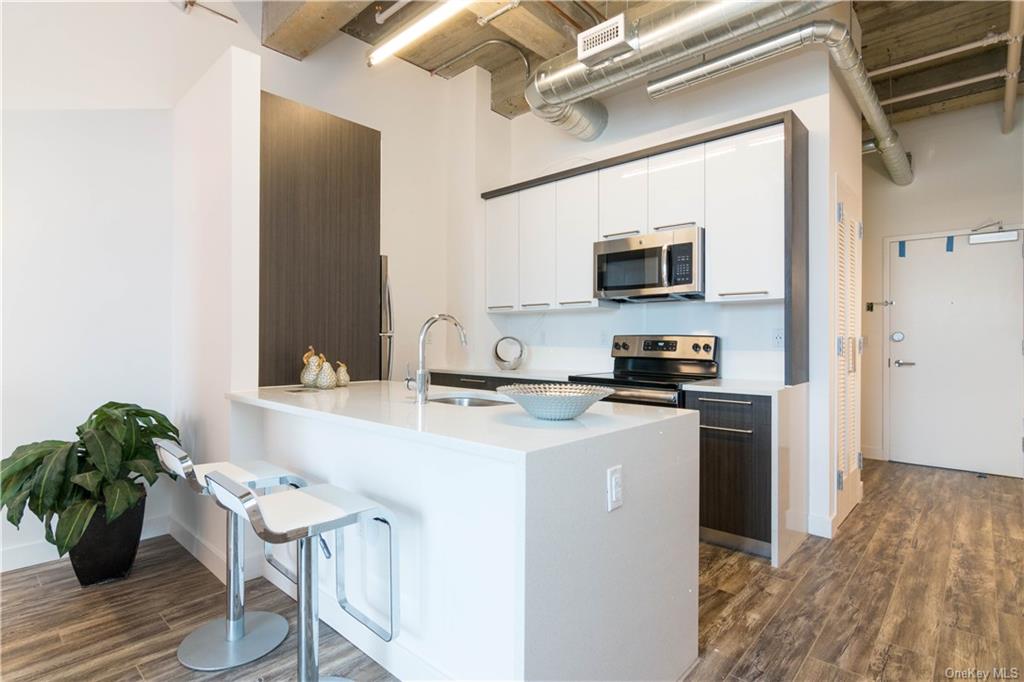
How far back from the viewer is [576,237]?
396cm

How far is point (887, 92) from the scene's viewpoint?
4.43 meters

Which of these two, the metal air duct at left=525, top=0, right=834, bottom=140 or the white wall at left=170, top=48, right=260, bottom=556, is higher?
the metal air duct at left=525, top=0, right=834, bottom=140

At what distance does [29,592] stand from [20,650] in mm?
590

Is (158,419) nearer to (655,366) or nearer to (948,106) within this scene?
(655,366)

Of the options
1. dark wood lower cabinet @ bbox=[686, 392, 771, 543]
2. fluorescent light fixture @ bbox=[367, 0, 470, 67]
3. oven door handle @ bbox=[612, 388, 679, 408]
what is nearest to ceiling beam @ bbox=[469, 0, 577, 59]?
fluorescent light fixture @ bbox=[367, 0, 470, 67]

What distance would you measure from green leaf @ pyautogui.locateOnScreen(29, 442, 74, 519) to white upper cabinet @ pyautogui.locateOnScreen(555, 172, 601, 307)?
3093 millimetres

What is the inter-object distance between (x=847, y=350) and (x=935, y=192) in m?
2.53

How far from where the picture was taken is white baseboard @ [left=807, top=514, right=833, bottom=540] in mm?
3076

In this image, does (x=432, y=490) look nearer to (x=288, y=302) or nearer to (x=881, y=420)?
(x=288, y=302)

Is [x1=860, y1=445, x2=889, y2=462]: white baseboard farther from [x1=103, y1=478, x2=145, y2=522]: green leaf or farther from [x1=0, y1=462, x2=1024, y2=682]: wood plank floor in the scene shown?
[x1=103, y1=478, x2=145, y2=522]: green leaf

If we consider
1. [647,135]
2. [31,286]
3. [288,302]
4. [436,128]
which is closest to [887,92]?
[647,135]

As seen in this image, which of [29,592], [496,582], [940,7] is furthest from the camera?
[940,7]

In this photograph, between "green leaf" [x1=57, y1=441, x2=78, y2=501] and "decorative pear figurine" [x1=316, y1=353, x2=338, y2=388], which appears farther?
"decorative pear figurine" [x1=316, y1=353, x2=338, y2=388]

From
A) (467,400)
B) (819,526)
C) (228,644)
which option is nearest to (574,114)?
(467,400)
